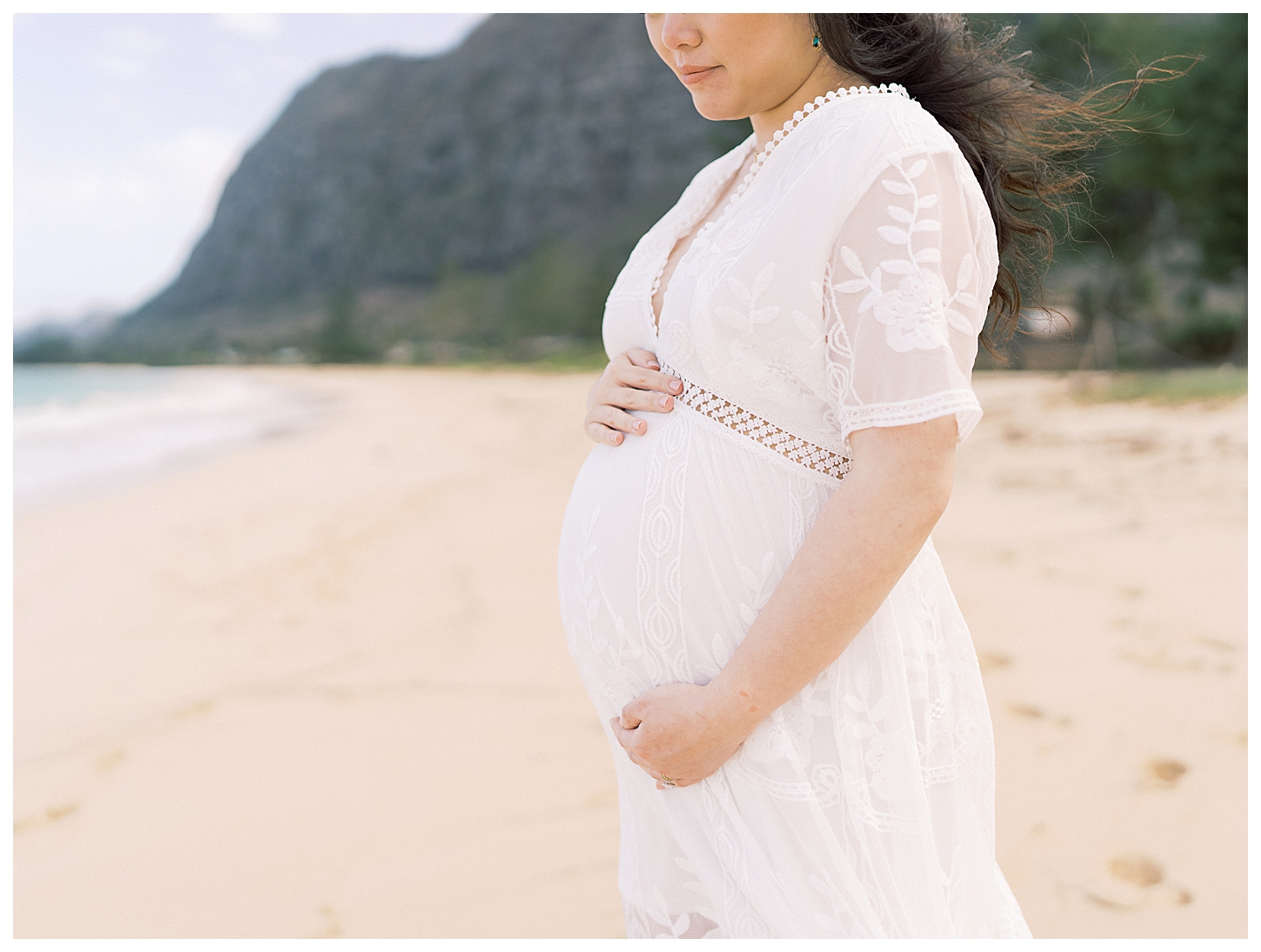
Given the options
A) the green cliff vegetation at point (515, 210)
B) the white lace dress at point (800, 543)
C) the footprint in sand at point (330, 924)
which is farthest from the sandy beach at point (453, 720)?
the green cliff vegetation at point (515, 210)

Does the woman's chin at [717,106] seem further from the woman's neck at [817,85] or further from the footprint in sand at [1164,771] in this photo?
the footprint in sand at [1164,771]

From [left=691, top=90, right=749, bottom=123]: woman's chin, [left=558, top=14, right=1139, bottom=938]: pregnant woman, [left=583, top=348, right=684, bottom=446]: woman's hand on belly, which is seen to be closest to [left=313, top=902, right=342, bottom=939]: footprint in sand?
[left=558, top=14, right=1139, bottom=938]: pregnant woman

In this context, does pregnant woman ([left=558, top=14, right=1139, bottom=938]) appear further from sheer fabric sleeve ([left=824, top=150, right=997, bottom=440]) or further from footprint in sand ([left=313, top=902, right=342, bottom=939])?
footprint in sand ([left=313, top=902, right=342, bottom=939])

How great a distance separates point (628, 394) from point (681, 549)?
0.73ft

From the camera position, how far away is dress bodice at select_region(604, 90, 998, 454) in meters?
0.84

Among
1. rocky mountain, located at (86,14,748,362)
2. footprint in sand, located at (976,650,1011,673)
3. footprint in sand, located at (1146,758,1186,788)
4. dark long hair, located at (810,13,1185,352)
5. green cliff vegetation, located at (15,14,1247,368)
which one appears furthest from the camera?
rocky mountain, located at (86,14,748,362)

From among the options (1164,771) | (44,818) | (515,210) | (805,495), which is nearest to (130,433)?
(44,818)

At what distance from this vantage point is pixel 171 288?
88500mm

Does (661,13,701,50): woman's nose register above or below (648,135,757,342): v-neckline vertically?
above

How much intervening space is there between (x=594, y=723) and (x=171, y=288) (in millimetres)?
99900

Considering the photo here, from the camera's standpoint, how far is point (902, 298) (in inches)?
33.0

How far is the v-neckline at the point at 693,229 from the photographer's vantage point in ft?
3.44

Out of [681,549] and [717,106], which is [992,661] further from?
[717,106]

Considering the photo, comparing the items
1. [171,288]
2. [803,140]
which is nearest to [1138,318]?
[803,140]
